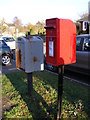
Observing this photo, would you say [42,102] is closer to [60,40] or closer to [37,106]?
[37,106]

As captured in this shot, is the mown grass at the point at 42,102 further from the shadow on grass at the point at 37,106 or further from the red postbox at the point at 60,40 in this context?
the red postbox at the point at 60,40

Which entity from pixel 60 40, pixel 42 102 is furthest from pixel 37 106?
pixel 60 40

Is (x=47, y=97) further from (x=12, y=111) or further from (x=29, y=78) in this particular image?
(x=12, y=111)

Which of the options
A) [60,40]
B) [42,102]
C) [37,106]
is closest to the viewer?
[60,40]

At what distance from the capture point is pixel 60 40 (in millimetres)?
2600

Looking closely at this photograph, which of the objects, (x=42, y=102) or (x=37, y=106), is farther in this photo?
(x=42, y=102)

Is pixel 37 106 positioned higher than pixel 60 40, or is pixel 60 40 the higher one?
pixel 60 40

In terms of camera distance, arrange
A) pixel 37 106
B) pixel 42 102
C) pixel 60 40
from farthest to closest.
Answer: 1. pixel 42 102
2. pixel 37 106
3. pixel 60 40

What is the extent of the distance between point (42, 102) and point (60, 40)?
1.77m

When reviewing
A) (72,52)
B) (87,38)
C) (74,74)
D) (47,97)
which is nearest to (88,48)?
(87,38)

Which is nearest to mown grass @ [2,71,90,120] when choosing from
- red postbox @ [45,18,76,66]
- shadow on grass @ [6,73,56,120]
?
shadow on grass @ [6,73,56,120]

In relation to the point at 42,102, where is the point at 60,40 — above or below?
above

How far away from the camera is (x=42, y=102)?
12.2 feet

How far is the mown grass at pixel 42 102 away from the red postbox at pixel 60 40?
46.6 inches
